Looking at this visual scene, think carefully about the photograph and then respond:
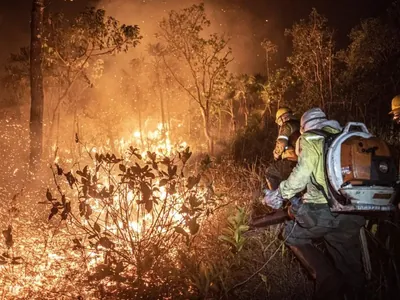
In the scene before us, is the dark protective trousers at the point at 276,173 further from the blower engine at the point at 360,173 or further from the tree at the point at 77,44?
the tree at the point at 77,44

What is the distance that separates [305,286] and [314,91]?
57.2ft

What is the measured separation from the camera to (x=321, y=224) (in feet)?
11.9

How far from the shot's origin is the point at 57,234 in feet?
19.7

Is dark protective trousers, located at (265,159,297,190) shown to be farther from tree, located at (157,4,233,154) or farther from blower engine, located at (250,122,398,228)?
tree, located at (157,4,233,154)

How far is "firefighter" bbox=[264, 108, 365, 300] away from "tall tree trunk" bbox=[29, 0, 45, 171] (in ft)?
20.6

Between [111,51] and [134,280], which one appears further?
[111,51]

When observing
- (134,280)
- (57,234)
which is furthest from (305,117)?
(57,234)

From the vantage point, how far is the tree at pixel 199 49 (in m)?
18.4

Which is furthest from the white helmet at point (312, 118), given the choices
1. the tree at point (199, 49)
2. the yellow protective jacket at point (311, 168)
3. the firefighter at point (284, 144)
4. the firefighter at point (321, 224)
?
the tree at point (199, 49)

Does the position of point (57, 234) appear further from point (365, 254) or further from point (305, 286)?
point (365, 254)

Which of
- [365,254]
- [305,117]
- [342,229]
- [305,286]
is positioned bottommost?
[305,286]

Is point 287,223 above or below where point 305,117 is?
below

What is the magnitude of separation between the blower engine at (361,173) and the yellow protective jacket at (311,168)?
0.18m

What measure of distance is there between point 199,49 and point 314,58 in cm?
624
